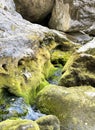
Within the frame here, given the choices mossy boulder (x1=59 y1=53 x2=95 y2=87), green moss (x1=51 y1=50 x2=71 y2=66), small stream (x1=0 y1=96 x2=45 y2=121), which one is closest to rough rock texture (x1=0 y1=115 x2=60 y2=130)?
small stream (x1=0 y1=96 x2=45 y2=121)

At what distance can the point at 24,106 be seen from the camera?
7.08m

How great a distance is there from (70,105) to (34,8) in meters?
7.50

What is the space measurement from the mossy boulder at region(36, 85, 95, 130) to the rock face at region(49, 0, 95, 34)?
6635 mm

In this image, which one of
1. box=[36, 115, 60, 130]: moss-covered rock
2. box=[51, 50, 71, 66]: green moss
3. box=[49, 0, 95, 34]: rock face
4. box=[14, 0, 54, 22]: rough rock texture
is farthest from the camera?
box=[49, 0, 95, 34]: rock face

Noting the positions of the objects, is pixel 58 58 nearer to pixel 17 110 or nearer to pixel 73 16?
pixel 73 16

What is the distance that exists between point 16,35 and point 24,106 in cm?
204

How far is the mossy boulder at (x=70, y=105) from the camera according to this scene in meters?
6.48

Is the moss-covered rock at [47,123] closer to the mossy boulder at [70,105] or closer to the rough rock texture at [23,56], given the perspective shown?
the mossy boulder at [70,105]

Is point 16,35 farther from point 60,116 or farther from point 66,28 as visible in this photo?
point 66,28

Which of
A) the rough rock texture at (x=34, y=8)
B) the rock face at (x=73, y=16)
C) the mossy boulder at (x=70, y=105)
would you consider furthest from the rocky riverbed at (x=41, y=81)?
the rock face at (x=73, y=16)

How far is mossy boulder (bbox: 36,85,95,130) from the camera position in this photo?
648 centimetres

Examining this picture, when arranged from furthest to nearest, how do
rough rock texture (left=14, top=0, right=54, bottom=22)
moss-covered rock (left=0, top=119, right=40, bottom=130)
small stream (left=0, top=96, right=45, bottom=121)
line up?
1. rough rock texture (left=14, top=0, right=54, bottom=22)
2. small stream (left=0, top=96, right=45, bottom=121)
3. moss-covered rock (left=0, top=119, right=40, bottom=130)

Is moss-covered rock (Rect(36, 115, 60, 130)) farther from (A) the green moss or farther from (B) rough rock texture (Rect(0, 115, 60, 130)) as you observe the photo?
(A) the green moss

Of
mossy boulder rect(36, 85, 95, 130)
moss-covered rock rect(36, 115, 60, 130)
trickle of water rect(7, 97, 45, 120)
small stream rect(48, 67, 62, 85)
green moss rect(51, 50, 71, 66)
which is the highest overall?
moss-covered rock rect(36, 115, 60, 130)
